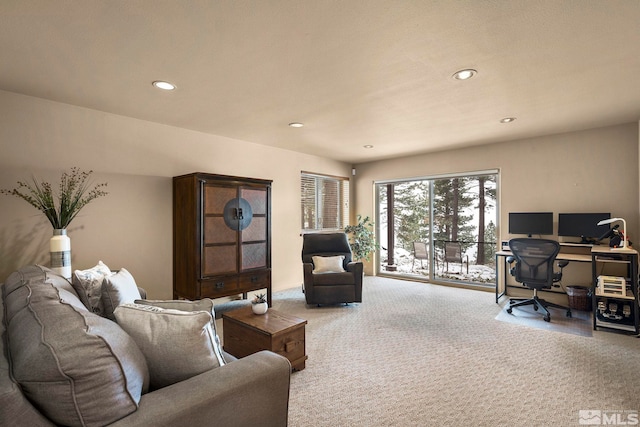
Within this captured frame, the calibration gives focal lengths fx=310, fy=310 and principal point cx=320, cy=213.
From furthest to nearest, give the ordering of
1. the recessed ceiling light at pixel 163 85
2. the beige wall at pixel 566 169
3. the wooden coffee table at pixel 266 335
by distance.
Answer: the beige wall at pixel 566 169 → the recessed ceiling light at pixel 163 85 → the wooden coffee table at pixel 266 335

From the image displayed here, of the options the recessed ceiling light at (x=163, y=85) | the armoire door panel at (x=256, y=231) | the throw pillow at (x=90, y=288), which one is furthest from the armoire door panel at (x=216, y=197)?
the throw pillow at (x=90, y=288)

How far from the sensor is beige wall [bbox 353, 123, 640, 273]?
390 cm

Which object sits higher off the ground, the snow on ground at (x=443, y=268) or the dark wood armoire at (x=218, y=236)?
the dark wood armoire at (x=218, y=236)

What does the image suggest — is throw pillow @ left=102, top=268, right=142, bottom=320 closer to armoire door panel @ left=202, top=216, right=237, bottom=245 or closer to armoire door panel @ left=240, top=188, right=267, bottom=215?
armoire door panel @ left=202, top=216, right=237, bottom=245

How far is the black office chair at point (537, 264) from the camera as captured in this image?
371cm

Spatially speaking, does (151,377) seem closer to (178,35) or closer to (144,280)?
(178,35)

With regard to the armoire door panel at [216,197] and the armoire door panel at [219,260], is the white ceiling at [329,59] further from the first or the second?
the armoire door panel at [219,260]

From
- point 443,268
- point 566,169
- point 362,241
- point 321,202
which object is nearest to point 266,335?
point 362,241

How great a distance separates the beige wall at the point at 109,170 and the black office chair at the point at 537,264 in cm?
386

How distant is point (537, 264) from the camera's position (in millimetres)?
3811

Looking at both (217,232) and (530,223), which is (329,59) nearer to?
(217,232)

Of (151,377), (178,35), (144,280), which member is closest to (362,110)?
(178,35)

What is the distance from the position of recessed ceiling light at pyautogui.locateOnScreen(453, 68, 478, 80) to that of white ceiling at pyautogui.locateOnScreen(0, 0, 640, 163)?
0.07 meters
